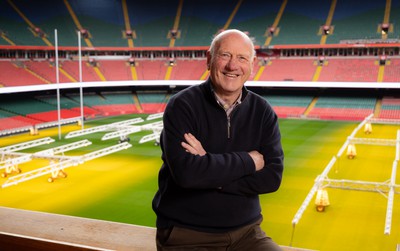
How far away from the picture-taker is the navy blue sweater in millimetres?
2846

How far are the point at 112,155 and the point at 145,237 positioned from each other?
69.1ft

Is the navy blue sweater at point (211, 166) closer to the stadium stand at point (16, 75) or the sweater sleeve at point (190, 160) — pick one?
the sweater sleeve at point (190, 160)

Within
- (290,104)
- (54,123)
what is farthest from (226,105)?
(290,104)

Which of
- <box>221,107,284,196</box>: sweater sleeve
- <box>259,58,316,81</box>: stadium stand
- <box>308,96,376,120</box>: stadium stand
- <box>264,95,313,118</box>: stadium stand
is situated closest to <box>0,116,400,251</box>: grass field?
<box>221,107,284,196</box>: sweater sleeve

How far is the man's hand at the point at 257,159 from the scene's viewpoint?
3040 mm

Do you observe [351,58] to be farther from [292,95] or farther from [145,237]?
[145,237]

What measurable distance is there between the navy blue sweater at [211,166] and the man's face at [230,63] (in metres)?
0.11

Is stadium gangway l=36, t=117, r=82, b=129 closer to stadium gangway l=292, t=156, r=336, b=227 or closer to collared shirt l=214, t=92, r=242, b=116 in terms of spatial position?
stadium gangway l=292, t=156, r=336, b=227

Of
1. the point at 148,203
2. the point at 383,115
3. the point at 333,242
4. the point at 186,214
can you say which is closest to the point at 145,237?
the point at 186,214

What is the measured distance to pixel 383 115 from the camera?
39.5 m

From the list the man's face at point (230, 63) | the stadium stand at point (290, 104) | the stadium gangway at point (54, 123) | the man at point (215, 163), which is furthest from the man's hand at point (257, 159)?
the stadium stand at point (290, 104)

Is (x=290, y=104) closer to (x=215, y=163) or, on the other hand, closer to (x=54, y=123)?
(x=54, y=123)

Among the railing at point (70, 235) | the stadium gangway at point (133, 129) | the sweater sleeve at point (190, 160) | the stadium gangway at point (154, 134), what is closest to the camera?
the sweater sleeve at point (190, 160)

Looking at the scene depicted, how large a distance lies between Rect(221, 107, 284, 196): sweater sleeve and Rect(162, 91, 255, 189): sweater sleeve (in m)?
0.07
